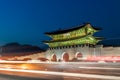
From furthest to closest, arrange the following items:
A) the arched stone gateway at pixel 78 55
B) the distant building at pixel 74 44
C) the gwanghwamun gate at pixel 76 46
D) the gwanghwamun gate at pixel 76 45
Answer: the arched stone gateway at pixel 78 55
the distant building at pixel 74 44
the gwanghwamun gate at pixel 76 45
the gwanghwamun gate at pixel 76 46

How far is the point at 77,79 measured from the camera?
1195cm

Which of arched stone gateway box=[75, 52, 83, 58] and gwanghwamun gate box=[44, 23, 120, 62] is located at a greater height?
gwanghwamun gate box=[44, 23, 120, 62]

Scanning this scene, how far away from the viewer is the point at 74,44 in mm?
52562

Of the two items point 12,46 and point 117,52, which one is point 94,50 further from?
point 12,46

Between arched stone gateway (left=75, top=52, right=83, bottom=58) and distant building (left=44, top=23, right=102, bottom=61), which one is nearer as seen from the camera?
distant building (left=44, top=23, right=102, bottom=61)

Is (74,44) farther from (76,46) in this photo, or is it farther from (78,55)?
(78,55)

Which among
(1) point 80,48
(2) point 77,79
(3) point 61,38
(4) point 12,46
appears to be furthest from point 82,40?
(4) point 12,46

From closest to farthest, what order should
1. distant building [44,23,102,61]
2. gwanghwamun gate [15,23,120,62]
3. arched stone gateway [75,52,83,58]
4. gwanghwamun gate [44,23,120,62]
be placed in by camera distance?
gwanghwamun gate [15,23,120,62], gwanghwamun gate [44,23,120,62], distant building [44,23,102,61], arched stone gateway [75,52,83,58]

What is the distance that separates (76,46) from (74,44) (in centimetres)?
83

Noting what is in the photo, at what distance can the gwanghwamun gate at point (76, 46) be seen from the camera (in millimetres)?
45828

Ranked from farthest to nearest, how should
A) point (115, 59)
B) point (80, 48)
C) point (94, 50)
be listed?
point (80, 48) → point (94, 50) → point (115, 59)

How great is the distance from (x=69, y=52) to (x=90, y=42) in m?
5.70

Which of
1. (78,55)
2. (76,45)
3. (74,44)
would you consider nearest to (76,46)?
(76,45)

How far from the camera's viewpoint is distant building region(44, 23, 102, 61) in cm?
4866
